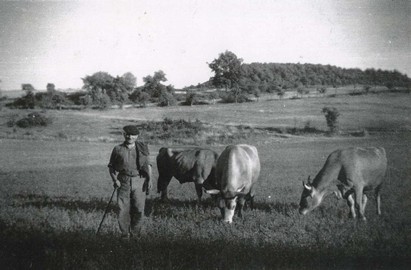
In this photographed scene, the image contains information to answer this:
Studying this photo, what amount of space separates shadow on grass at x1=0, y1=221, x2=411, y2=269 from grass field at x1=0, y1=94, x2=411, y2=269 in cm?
2

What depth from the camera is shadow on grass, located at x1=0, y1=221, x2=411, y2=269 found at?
6676 millimetres

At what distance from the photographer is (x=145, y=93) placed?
16156mm

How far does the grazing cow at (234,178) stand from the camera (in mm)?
9797

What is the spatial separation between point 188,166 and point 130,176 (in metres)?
5.64

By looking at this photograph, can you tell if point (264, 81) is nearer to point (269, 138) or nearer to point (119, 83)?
point (269, 138)

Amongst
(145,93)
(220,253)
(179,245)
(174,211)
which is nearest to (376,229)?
(220,253)

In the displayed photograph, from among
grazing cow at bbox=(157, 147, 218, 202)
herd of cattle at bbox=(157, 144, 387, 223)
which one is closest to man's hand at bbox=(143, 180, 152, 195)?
herd of cattle at bbox=(157, 144, 387, 223)

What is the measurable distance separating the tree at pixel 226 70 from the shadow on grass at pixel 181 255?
8.24 m

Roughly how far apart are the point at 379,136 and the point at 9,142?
690 inches

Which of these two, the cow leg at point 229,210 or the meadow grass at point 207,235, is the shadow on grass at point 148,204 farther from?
the cow leg at point 229,210

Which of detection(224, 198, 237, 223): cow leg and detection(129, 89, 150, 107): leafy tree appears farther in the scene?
detection(129, 89, 150, 107): leafy tree

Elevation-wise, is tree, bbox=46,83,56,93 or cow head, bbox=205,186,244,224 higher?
tree, bbox=46,83,56,93

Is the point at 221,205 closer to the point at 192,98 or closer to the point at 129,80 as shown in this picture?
the point at 192,98

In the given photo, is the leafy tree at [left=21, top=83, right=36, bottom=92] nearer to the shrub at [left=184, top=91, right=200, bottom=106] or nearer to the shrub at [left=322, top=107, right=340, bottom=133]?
the shrub at [left=184, top=91, right=200, bottom=106]
